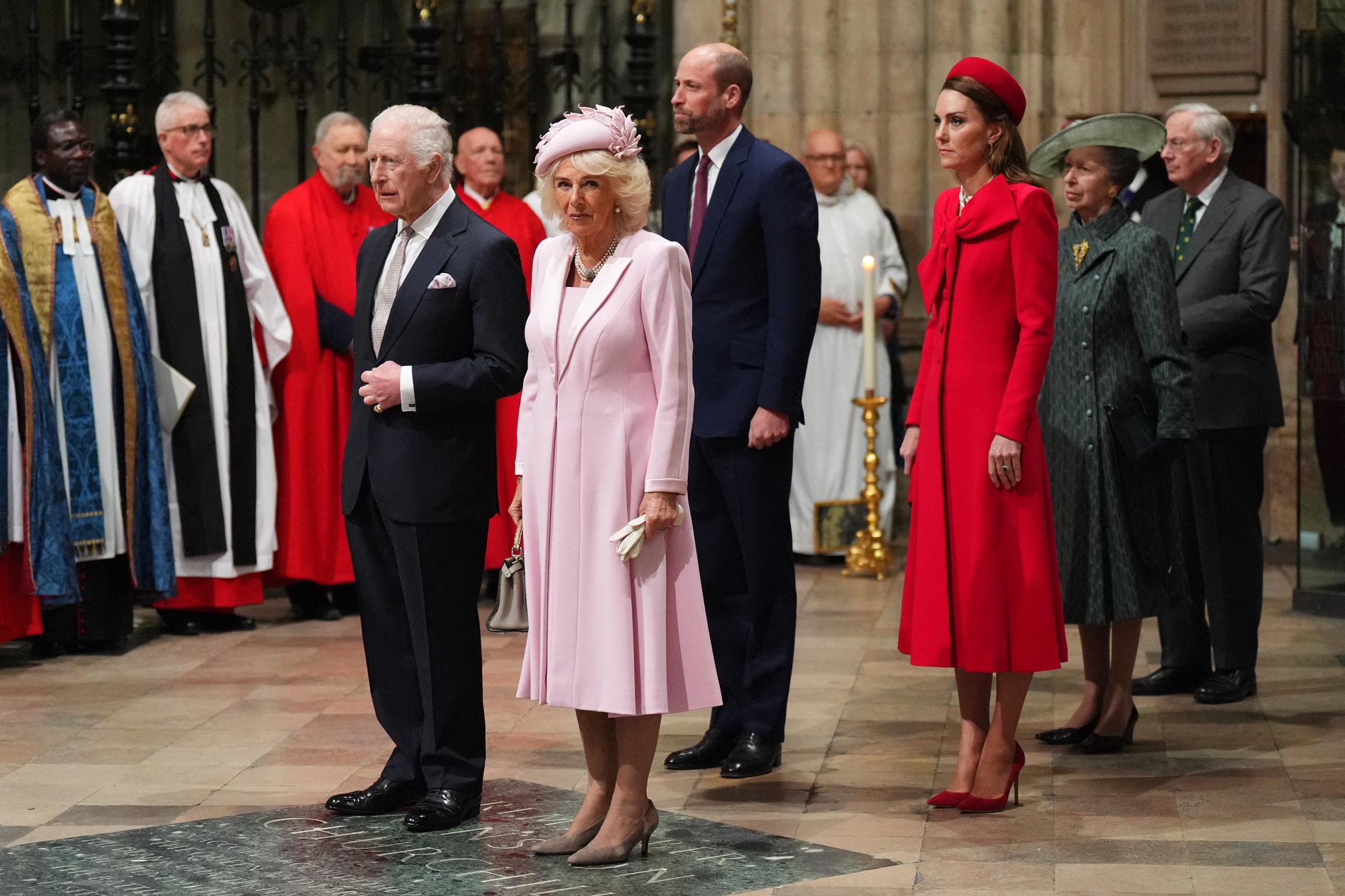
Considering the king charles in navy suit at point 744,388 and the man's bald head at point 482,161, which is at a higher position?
the man's bald head at point 482,161

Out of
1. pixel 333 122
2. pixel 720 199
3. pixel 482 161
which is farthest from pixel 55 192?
pixel 720 199

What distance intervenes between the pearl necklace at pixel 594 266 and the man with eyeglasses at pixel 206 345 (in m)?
3.60

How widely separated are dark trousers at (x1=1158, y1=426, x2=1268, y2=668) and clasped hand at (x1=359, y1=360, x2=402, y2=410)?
2821 millimetres

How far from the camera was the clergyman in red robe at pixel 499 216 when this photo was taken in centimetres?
823

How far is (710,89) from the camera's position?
17.3 feet

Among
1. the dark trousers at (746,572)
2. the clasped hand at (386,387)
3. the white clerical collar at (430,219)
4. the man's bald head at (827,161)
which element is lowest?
the dark trousers at (746,572)

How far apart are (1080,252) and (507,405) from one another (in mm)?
3284

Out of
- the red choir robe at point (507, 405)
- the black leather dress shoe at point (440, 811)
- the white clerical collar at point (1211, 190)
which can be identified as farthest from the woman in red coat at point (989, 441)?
the red choir robe at point (507, 405)

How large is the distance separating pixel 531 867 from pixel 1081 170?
8.06 feet

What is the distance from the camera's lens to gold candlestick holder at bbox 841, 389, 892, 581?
8945 millimetres

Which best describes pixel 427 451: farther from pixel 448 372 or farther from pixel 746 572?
pixel 746 572

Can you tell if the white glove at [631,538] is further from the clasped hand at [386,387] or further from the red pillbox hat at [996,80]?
the red pillbox hat at [996,80]

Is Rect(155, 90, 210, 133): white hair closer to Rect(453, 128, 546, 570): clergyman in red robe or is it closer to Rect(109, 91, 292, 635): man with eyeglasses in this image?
Rect(109, 91, 292, 635): man with eyeglasses

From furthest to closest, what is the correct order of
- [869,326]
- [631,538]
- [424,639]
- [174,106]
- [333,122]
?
[869,326] → [333,122] → [174,106] → [424,639] → [631,538]
